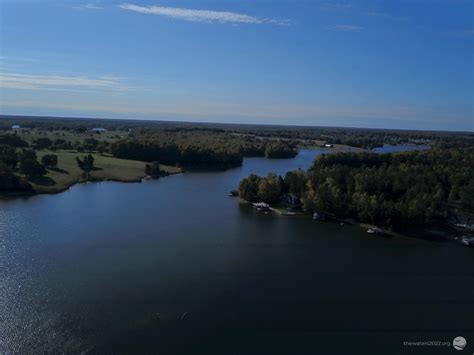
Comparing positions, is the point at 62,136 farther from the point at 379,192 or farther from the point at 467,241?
the point at 467,241

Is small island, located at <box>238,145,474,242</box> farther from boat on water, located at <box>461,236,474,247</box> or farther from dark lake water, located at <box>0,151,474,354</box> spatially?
boat on water, located at <box>461,236,474,247</box>

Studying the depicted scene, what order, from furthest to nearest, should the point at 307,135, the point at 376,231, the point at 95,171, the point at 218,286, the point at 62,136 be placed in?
the point at 307,135, the point at 62,136, the point at 95,171, the point at 376,231, the point at 218,286

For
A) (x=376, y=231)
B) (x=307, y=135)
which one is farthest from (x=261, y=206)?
(x=307, y=135)

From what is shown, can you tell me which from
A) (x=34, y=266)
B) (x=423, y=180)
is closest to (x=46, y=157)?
(x=34, y=266)

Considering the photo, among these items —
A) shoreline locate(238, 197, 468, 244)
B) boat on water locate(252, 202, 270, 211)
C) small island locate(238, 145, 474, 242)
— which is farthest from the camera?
boat on water locate(252, 202, 270, 211)

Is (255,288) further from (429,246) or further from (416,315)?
(429,246)

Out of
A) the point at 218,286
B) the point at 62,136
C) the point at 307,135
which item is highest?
the point at 307,135

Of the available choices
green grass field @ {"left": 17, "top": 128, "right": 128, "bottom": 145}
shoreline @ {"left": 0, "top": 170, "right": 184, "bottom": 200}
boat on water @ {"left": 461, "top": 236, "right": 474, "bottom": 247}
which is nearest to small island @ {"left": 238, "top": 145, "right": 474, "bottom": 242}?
boat on water @ {"left": 461, "top": 236, "right": 474, "bottom": 247}
